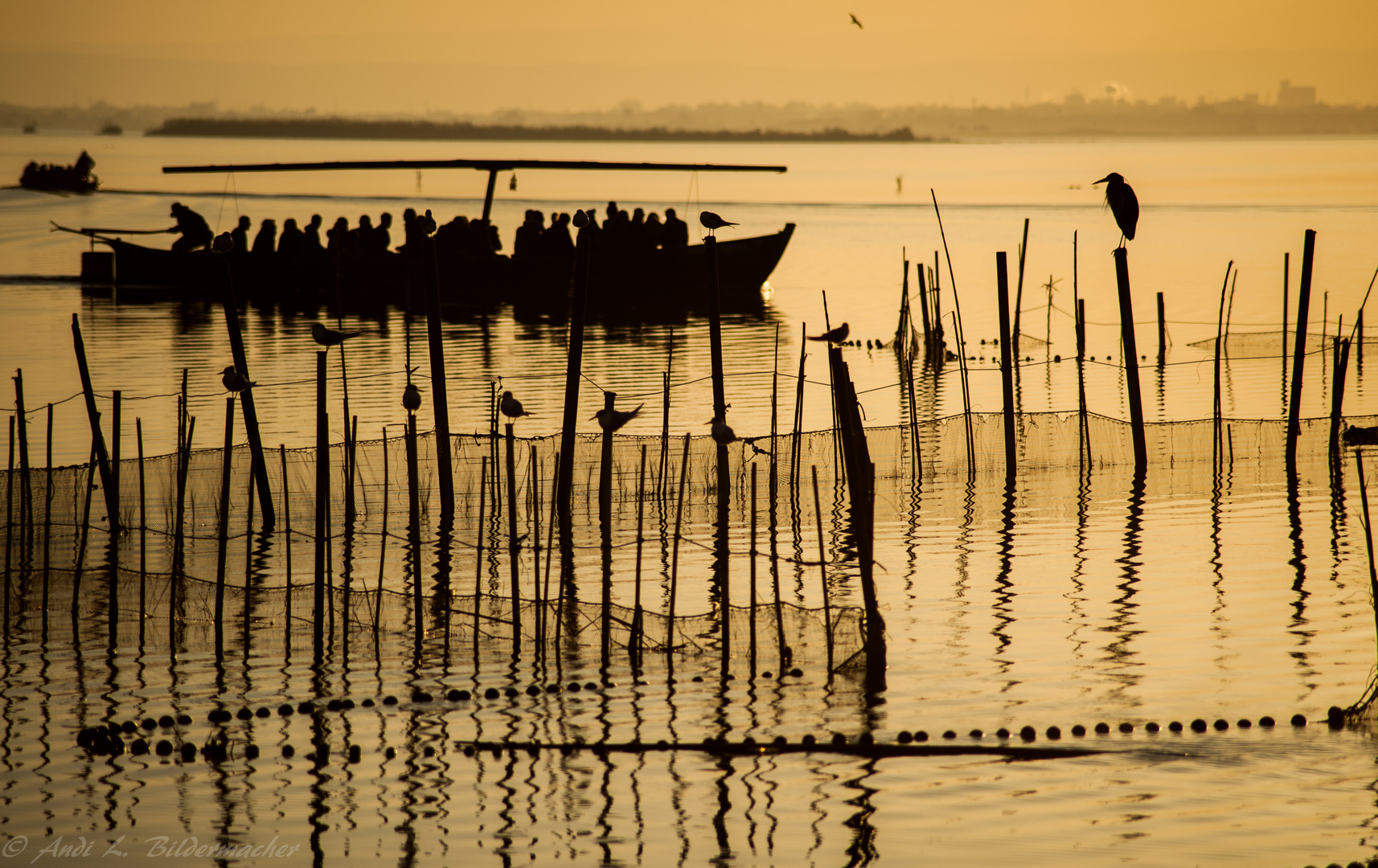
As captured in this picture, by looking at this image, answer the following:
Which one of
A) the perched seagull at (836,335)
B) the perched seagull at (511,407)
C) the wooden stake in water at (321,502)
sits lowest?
the wooden stake in water at (321,502)

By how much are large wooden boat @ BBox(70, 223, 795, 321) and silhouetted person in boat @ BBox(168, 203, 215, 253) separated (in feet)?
1.11

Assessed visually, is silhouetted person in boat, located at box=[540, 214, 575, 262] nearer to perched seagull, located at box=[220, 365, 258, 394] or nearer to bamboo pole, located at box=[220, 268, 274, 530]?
bamboo pole, located at box=[220, 268, 274, 530]

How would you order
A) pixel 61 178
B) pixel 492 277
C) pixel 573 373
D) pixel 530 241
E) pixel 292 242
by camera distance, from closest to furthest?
1. pixel 573 373
2. pixel 530 241
3. pixel 492 277
4. pixel 292 242
5. pixel 61 178

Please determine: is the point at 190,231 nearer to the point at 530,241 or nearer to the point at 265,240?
the point at 265,240

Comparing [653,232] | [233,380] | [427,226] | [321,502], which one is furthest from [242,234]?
[321,502]

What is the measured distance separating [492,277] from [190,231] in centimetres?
681

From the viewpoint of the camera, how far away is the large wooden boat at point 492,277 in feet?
102

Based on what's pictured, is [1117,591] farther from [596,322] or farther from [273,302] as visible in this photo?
[273,302]

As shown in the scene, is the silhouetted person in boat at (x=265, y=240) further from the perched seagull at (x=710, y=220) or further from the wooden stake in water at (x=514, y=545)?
the wooden stake in water at (x=514, y=545)

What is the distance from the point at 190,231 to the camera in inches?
1265

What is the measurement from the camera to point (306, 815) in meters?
6.72

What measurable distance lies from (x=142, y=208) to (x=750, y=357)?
60.9m

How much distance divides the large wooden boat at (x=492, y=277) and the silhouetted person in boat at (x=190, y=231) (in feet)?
1.11

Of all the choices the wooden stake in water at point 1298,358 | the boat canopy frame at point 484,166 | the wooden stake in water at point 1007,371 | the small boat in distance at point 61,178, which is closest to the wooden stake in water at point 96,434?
the wooden stake in water at point 1007,371
